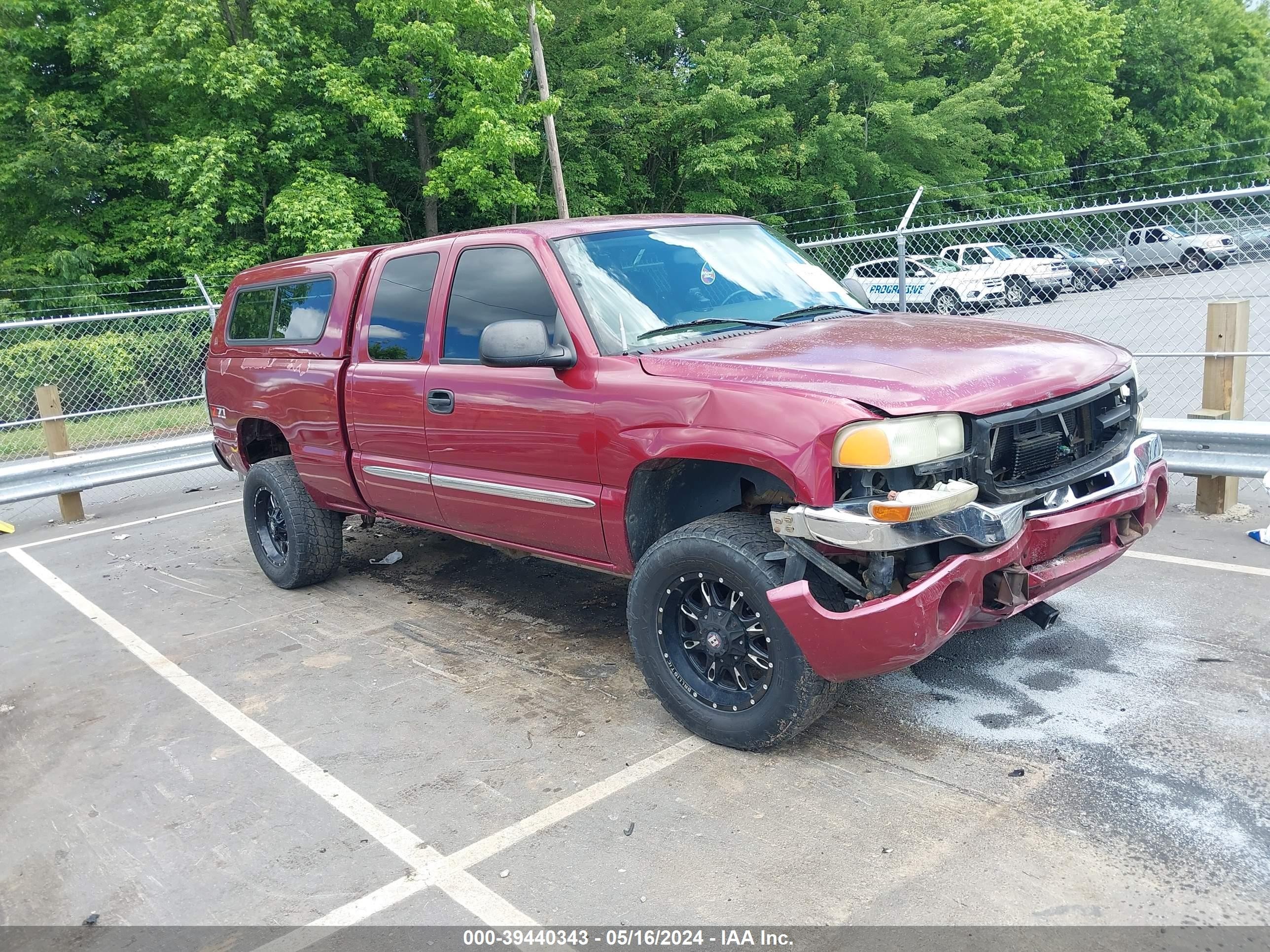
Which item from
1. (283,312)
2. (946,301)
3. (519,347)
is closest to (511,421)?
(519,347)

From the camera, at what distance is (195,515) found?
9109 mm

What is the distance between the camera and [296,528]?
6055 mm

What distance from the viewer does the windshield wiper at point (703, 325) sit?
165 inches

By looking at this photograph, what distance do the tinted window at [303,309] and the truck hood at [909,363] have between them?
8.40 feet

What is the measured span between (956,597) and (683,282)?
1.92 meters

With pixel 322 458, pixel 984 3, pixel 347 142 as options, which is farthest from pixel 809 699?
pixel 984 3

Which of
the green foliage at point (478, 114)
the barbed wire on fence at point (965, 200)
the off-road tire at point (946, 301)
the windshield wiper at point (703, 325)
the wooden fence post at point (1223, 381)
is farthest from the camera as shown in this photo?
the barbed wire on fence at point (965, 200)

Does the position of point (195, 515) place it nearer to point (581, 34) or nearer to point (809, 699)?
point (809, 699)

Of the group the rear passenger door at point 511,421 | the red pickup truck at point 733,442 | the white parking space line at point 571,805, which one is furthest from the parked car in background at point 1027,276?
the white parking space line at point 571,805

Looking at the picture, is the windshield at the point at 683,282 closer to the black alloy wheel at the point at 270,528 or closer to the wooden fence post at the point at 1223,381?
the wooden fence post at the point at 1223,381

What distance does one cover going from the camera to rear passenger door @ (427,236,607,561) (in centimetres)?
420

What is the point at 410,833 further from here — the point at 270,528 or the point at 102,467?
the point at 102,467

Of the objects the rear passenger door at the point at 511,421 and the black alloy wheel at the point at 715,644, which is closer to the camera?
the black alloy wheel at the point at 715,644

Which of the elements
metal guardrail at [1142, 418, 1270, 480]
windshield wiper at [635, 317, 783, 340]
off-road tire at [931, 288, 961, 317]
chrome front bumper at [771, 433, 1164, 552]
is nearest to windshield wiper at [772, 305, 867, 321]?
windshield wiper at [635, 317, 783, 340]
